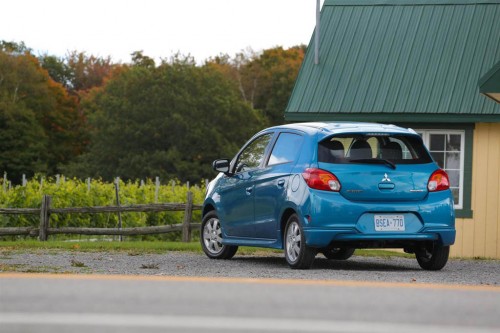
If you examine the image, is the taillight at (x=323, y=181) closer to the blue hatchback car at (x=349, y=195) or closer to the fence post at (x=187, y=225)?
the blue hatchback car at (x=349, y=195)

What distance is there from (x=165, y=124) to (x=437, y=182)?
214ft

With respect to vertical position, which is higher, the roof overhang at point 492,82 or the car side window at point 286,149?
the roof overhang at point 492,82

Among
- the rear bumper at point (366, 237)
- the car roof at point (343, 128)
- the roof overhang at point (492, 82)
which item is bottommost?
the rear bumper at point (366, 237)

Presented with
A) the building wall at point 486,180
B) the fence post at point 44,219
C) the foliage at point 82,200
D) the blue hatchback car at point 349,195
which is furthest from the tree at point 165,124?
the blue hatchback car at point 349,195

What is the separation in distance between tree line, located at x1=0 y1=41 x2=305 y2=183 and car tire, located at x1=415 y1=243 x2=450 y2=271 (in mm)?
62154

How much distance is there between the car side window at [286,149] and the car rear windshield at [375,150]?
42 centimetres

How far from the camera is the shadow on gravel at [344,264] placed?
48.5 feet

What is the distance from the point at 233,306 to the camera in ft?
26.5

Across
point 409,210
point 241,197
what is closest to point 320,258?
point 241,197

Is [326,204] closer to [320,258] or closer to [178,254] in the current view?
[320,258]

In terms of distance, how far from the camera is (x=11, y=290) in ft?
29.1

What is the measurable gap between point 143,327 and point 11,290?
222cm

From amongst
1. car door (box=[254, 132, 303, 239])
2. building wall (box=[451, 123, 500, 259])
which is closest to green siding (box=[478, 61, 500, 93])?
car door (box=[254, 132, 303, 239])

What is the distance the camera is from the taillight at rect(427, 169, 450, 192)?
14.2 metres
